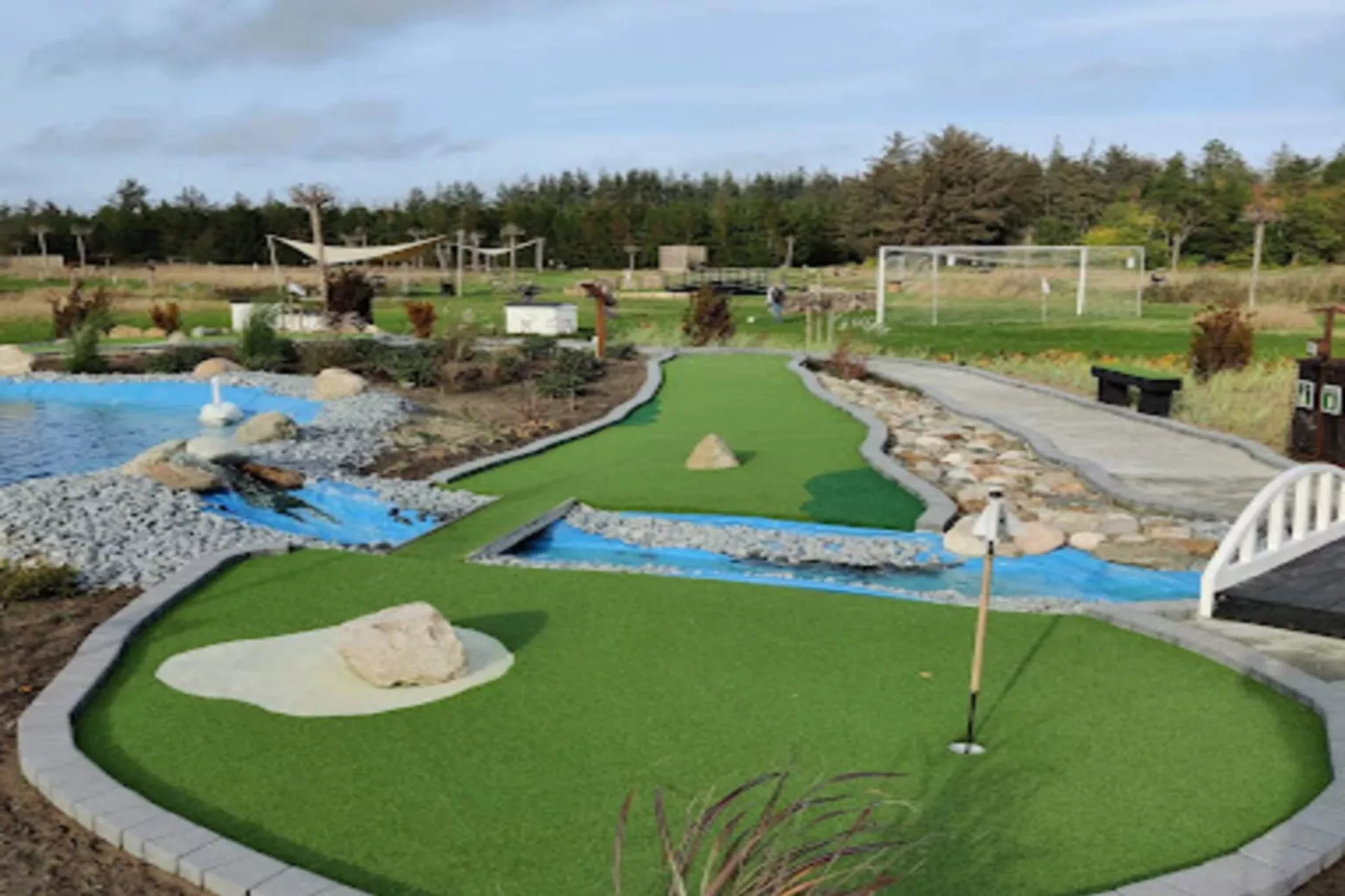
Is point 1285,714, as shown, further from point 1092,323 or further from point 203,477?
point 1092,323

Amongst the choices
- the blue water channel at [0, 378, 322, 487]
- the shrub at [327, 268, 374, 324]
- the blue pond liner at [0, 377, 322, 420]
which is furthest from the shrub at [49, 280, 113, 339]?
the shrub at [327, 268, 374, 324]

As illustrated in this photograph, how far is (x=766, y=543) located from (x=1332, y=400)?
184 inches

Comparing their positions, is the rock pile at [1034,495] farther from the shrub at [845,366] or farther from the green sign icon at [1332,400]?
the shrub at [845,366]

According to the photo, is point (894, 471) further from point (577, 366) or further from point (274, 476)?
point (577, 366)

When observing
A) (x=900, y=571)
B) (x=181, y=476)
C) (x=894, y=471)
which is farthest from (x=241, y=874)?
(x=894, y=471)

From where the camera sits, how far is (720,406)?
1287 centimetres

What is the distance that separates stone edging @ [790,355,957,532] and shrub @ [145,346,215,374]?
8656mm

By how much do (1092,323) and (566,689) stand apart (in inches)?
926

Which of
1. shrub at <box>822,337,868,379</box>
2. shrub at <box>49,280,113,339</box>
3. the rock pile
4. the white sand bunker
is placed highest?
shrub at <box>49,280,113,339</box>

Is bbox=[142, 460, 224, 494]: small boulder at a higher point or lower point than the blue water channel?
higher

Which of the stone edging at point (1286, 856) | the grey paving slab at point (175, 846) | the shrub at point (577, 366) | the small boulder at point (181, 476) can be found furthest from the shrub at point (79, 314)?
the stone edging at point (1286, 856)

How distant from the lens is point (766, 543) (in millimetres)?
7289

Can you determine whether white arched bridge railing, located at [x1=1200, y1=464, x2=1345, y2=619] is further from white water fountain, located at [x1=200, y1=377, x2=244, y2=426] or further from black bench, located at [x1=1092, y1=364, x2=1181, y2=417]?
white water fountain, located at [x1=200, y1=377, x2=244, y2=426]

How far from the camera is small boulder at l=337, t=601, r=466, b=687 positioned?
4367 mm
